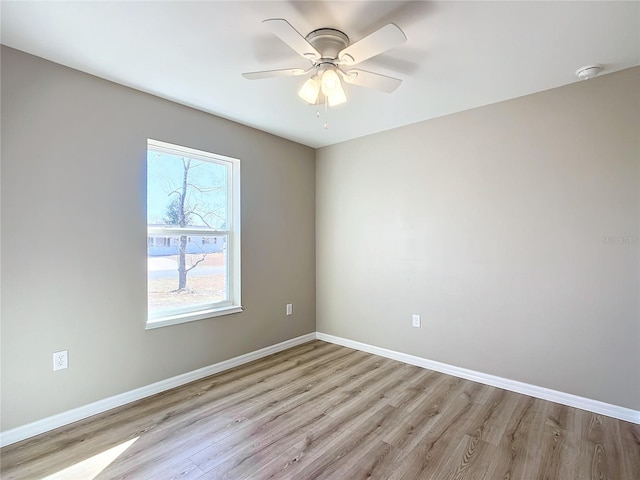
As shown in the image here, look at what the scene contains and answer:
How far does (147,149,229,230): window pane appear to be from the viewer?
272 centimetres

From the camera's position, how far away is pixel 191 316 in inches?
113

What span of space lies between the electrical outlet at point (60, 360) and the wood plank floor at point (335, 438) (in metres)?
0.40

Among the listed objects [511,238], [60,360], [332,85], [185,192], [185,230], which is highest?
[332,85]

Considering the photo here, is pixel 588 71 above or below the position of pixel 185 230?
above

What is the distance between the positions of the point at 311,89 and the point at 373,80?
0.39m

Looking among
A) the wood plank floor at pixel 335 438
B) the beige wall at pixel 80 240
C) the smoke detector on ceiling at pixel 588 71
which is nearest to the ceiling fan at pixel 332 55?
the beige wall at pixel 80 240

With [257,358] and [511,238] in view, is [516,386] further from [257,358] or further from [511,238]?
[257,358]

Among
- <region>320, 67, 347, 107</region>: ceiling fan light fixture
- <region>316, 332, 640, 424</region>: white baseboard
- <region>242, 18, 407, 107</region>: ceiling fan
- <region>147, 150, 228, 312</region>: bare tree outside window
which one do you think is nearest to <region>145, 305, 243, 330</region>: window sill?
<region>147, 150, 228, 312</region>: bare tree outside window

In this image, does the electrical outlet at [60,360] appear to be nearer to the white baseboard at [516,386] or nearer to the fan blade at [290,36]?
the fan blade at [290,36]

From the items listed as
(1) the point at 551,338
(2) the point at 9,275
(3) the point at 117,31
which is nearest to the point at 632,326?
(1) the point at 551,338

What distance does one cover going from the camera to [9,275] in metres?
1.98

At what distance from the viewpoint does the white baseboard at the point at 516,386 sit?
7.40 feet

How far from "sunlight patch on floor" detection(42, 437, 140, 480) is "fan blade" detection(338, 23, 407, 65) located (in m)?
2.62

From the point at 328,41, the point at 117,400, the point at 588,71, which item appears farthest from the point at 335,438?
the point at 588,71
